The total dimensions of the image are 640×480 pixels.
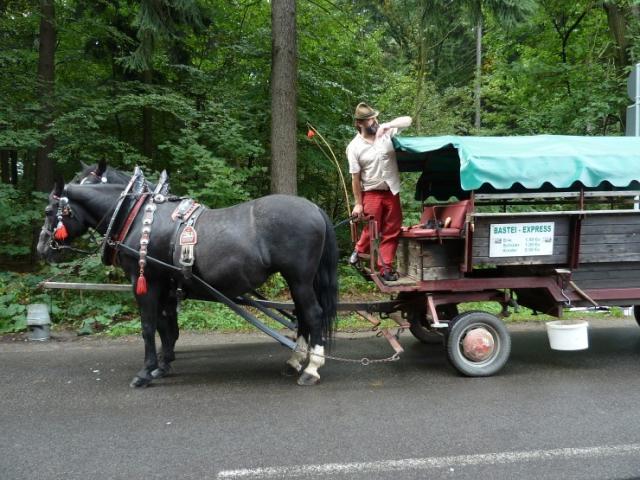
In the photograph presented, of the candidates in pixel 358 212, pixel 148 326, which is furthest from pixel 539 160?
pixel 148 326

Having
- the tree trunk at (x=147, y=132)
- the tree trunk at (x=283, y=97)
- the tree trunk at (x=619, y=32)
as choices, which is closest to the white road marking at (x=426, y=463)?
the tree trunk at (x=283, y=97)

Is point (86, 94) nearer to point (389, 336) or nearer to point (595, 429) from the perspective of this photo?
point (389, 336)

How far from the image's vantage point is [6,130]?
757cm

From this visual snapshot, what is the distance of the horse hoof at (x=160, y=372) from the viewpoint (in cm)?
425

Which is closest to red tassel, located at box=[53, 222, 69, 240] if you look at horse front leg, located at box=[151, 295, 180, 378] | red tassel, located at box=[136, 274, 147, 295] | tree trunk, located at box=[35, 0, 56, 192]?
red tassel, located at box=[136, 274, 147, 295]

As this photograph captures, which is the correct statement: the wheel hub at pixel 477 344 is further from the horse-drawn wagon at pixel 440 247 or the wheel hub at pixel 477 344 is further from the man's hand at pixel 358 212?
the man's hand at pixel 358 212

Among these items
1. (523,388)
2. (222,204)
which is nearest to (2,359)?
(222,204)

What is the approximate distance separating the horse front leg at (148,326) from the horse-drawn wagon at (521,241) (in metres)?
1.97

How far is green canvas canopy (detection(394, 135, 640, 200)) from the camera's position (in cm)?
404

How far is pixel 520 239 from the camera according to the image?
4.30 meters

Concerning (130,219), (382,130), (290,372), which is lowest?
(290,372)

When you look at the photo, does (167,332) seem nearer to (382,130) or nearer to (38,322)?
(38,322)

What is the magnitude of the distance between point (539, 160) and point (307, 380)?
275cm

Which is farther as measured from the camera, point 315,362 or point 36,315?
point 36,315
